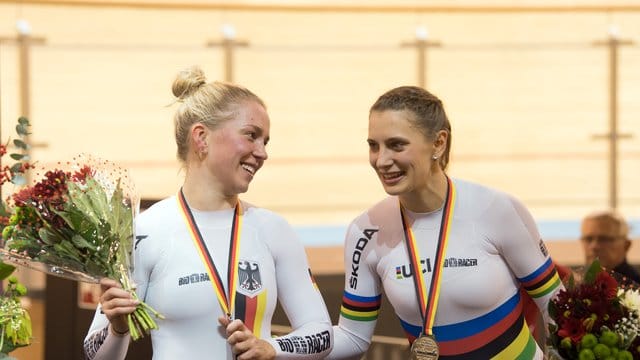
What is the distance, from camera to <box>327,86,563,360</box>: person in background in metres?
3.48

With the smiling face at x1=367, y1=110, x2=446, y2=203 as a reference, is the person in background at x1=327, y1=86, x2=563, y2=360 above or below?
below

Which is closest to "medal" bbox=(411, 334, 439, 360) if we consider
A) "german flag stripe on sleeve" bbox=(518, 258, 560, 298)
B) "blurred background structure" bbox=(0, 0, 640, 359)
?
"german flag stripe on sleeve" bbox=(518, 258, 560, 298)

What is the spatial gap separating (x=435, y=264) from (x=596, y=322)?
572mm

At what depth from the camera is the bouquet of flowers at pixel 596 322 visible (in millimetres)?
3141

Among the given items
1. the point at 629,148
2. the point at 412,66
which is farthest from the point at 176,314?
the point at 629,148

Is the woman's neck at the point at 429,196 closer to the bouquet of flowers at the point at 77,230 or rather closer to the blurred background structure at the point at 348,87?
the bouquet of flowers at the point at 77,230

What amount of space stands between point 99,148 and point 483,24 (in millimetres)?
2907

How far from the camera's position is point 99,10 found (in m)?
7.62

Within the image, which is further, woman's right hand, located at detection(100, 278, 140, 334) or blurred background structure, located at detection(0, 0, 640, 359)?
blurred background structure, located at detection(0, 0, 640, 359)

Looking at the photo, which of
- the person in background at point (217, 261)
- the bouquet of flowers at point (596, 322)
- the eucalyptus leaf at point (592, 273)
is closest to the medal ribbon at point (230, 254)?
the person in background at point (217, 261)

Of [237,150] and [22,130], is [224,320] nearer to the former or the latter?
[237,150]

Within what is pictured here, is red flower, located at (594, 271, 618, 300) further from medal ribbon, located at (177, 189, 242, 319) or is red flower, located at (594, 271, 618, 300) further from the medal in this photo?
medal ribbon, located at (177, 189, 242, 319)

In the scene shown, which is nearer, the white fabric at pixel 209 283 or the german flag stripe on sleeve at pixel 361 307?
the white fabric at pixel 209 283

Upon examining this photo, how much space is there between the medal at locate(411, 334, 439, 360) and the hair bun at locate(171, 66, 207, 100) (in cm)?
104
